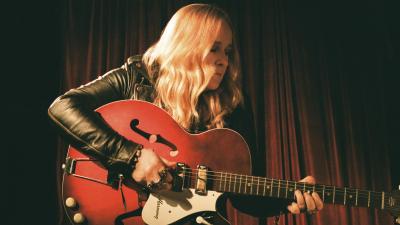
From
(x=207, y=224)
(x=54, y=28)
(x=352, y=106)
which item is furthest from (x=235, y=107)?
(x=352, y=106)

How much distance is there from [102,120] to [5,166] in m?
0.82

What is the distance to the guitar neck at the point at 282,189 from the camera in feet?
3.83

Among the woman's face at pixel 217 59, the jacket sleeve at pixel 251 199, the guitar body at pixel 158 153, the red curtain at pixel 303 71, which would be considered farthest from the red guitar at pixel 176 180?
the red curtain at pixel 303 71

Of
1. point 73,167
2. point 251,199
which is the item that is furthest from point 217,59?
point 73,167

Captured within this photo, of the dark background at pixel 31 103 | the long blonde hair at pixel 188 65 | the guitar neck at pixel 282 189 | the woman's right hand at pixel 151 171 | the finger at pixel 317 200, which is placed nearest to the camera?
the woman's right hand at pixel 151 171

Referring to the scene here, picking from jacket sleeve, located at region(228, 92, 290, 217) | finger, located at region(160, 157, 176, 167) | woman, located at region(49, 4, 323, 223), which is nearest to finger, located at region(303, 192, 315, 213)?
woman, located at region(49, 4, 323, 223)

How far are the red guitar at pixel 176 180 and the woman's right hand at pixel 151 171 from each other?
2.3 inches

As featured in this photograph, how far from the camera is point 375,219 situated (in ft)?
8.02

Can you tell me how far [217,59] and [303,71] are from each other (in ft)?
4.33

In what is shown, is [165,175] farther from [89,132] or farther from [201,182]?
[89,132]

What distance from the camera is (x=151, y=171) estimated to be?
3.47ft

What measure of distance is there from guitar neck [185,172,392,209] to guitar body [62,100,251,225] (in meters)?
0.04

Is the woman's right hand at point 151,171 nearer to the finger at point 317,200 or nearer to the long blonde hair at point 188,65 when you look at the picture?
the long blonde hair at point 188,65

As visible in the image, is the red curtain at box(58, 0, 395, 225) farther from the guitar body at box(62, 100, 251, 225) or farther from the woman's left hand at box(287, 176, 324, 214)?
the guitar body at box(62, 100, 251, 225)
